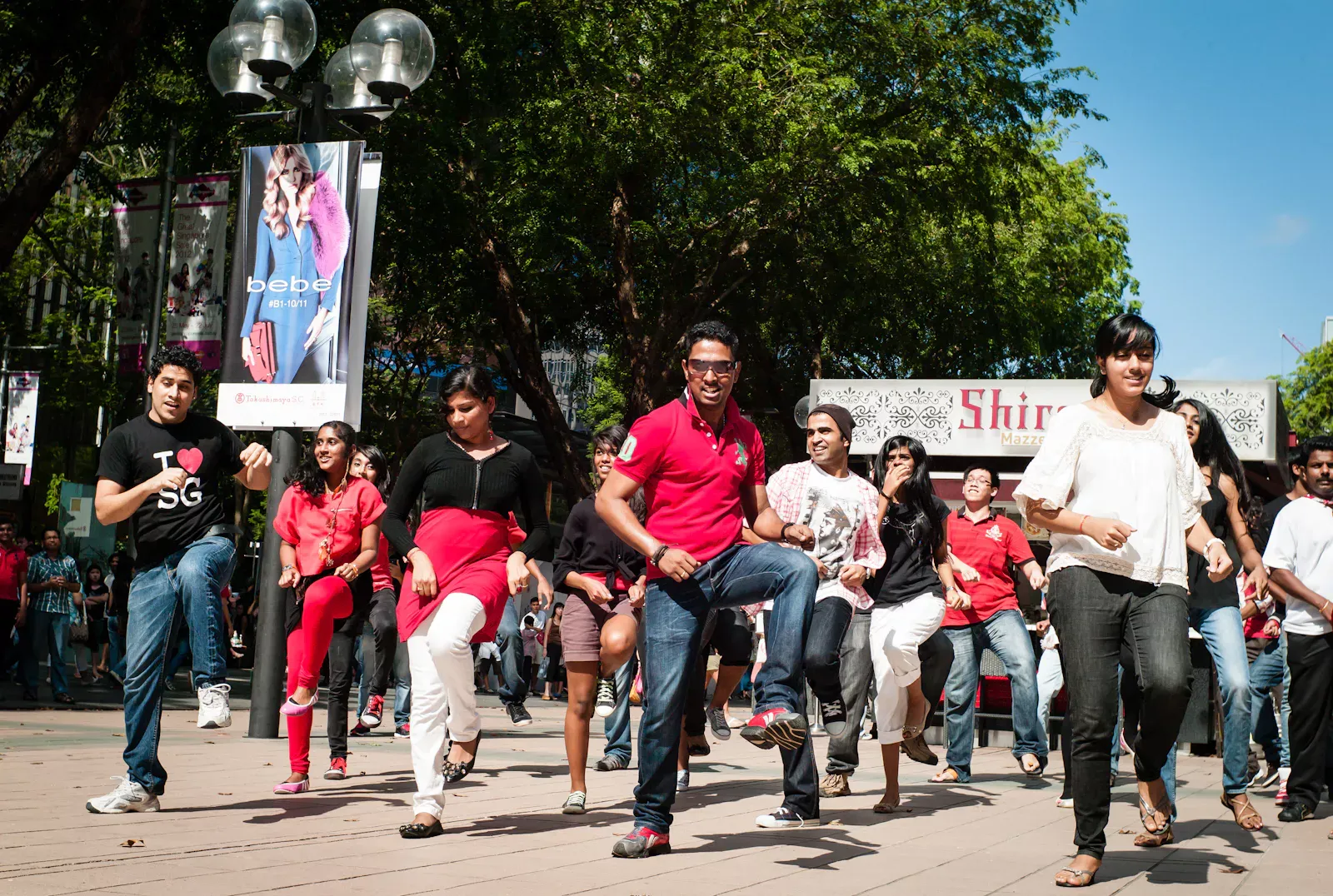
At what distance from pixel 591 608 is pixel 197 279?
10182 millimetres

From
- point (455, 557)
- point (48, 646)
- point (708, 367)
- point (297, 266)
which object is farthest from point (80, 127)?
point (708, 367)

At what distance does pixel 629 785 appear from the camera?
8602 millimetres

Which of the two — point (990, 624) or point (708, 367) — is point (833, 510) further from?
point (990, 624)

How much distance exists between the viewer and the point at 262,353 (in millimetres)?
10688

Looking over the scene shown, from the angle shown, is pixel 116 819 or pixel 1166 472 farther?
pixel 116 819

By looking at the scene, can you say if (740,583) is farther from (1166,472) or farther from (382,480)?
(382,480)

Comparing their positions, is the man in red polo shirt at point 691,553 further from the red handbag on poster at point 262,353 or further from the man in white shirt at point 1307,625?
the red handbag on poster at point 262,353

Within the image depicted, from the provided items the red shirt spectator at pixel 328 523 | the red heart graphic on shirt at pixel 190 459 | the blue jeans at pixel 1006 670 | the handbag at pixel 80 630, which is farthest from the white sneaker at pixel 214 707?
the handbag at pixel 80 630

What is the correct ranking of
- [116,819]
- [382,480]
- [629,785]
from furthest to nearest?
[382,480]
[629,785]
[116,819]

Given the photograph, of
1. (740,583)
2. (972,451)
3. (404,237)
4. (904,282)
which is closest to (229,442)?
(740,583)

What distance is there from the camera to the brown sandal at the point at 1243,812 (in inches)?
297

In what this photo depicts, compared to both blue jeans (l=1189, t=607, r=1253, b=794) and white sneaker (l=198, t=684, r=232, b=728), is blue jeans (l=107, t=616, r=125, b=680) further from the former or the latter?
blue jeans (l=1189, t=607, r=1253, b=794)

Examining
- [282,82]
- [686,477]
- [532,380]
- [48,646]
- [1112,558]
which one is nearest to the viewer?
[1112,558]

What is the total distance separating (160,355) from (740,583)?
302 centimetres
